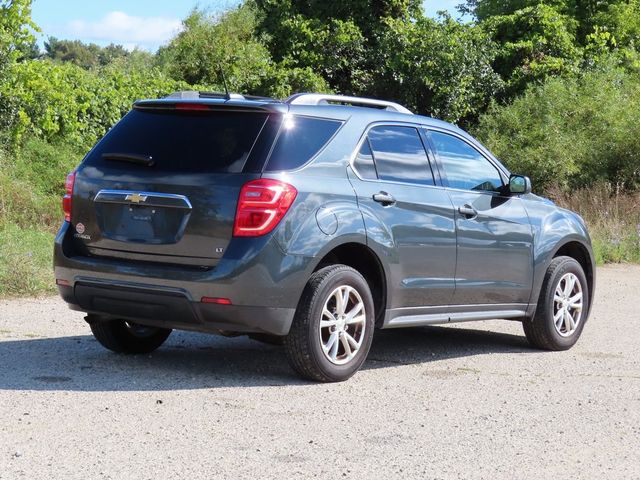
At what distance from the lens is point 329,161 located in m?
7.36

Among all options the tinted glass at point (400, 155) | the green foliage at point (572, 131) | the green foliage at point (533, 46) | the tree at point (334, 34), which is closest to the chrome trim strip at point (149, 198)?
the tinted glass at point (400, 155)

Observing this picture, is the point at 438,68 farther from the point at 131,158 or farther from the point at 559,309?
the point at 131,158

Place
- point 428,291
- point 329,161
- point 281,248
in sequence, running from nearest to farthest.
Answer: point 281,248, point 329,161, point 428,291

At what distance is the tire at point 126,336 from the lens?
26.4 ft

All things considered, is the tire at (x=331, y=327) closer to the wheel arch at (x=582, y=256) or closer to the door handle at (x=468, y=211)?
the door handle at (x=468, y=211)

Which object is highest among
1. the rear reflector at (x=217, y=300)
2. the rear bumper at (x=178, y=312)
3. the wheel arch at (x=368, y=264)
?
the wheel arch at (x=368, y=264)

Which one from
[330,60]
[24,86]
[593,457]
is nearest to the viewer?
[593,457]

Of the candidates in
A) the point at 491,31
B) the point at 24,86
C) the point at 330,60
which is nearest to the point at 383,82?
the point at 330,60

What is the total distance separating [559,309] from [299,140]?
122 inches

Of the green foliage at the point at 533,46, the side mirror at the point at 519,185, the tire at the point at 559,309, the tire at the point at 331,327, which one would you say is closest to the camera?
the tire at the point at 331,327

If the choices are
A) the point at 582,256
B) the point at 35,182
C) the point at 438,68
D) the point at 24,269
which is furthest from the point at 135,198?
the point at 438,68

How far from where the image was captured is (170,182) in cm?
708

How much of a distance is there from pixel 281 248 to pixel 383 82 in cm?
2217

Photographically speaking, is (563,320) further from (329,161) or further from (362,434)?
(362,434)
